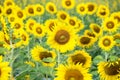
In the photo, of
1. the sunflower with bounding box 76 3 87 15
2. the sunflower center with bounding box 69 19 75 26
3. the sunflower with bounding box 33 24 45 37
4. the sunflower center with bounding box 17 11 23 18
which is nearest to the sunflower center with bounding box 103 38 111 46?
the sunflower with bounding box 33 24 45 37

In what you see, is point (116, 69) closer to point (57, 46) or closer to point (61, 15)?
point (57, 46)

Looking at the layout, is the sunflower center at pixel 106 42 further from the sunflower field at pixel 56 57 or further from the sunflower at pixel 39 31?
the sunflower at pixel 39 31

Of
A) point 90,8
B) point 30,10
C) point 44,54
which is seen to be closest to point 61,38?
point 44,54

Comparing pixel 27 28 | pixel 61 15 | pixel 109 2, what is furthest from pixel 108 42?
pixel 109 2

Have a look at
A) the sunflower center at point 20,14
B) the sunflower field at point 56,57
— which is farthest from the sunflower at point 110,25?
the sunflower center at point 20,14

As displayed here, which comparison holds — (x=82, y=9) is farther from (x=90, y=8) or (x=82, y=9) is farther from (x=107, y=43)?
(x=107, y=43)

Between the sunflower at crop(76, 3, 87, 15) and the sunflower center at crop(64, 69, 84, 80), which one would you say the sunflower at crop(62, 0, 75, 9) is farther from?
the sunflower center at crop(64, 69, 84, 80)
